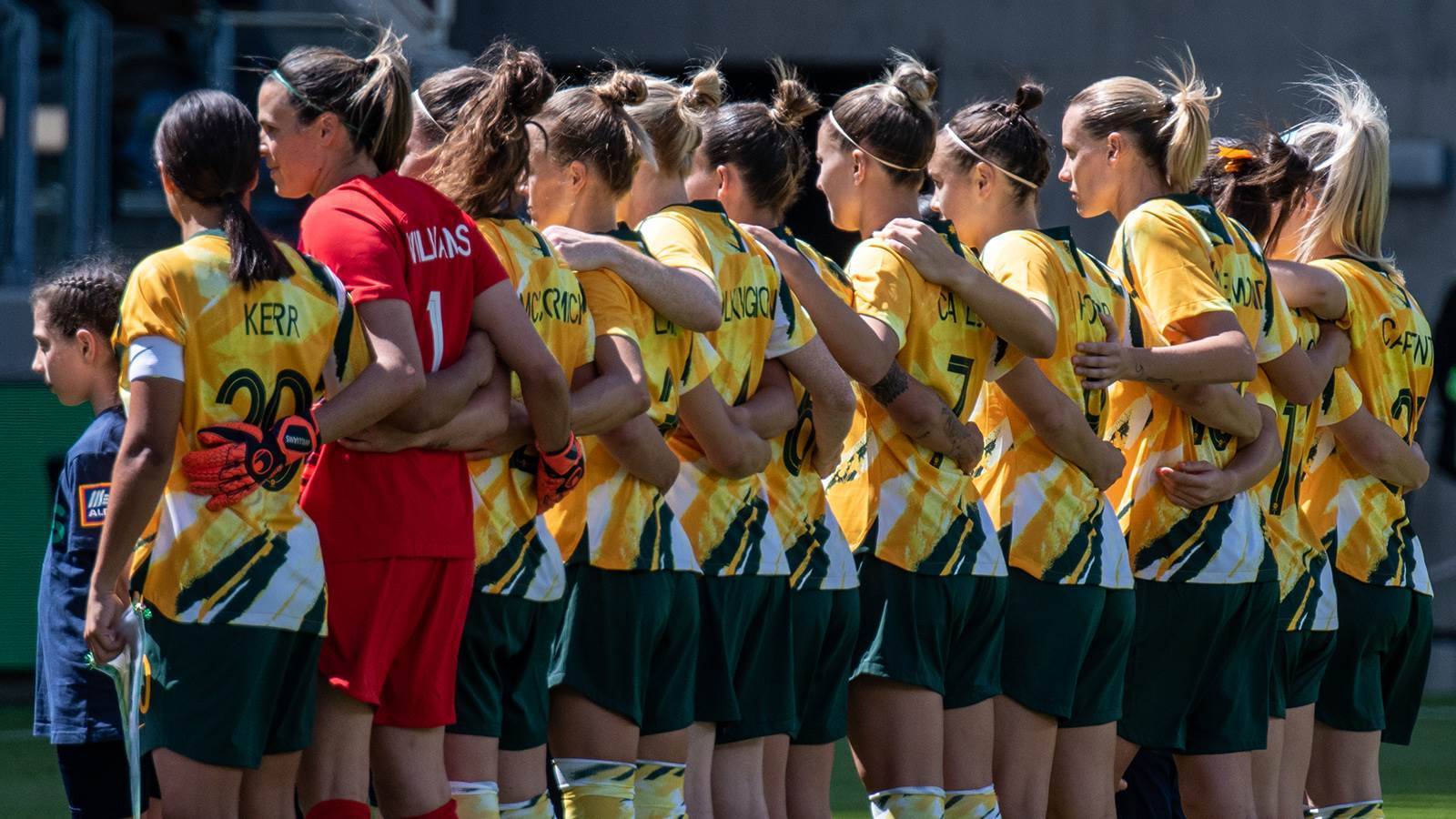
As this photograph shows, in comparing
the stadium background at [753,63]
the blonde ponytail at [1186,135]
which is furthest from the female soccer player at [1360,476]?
the stadium background at [753,63]

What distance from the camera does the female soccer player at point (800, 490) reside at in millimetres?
4066

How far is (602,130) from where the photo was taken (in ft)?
12.3

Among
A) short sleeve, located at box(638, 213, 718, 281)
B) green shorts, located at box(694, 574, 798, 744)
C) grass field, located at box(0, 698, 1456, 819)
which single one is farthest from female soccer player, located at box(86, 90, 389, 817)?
grass field, located at box(0, 698, 1456, 819)

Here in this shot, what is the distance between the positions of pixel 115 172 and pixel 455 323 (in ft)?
23.4

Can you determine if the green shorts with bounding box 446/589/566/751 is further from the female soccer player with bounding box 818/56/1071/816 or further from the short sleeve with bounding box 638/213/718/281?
the female soccer player with bounding box 818/56/1071/816

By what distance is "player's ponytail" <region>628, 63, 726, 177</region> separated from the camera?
3.93 metres

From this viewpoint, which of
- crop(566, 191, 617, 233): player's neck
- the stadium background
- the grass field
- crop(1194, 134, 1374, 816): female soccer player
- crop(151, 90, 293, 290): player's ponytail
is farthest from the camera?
the stadium background

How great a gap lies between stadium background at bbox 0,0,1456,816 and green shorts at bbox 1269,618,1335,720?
3.79m

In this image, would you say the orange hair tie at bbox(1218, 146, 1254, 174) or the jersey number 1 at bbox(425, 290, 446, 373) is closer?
the jersey number 1 at bbox(425, 290, 446, 373)

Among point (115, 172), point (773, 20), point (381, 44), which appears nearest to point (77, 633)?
point (381, 44)

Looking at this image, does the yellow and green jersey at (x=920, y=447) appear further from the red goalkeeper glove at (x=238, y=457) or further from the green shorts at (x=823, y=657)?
the red goalkeeper glove at (x=238, y=457)

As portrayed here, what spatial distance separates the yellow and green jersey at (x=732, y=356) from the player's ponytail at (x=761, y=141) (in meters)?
0.22

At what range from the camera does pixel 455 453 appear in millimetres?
3385

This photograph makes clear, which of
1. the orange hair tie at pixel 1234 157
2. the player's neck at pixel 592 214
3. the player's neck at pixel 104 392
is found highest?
the orange hair tie at pixel 1234 157
